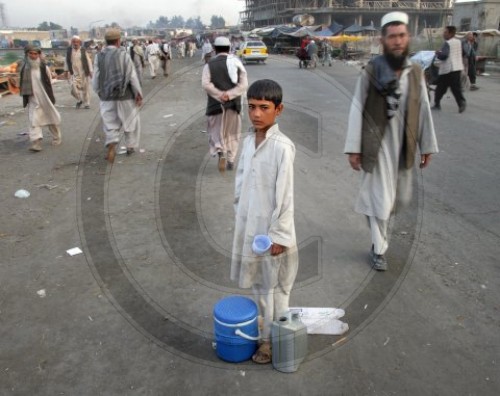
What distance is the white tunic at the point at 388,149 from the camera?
131 inches

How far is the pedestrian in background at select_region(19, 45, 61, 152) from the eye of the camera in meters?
7.44


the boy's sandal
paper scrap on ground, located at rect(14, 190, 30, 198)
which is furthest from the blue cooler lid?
paper scrap on ground, located at rect(14, 190, 30, 198)

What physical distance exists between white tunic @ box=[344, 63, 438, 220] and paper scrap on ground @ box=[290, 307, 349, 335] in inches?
34.6

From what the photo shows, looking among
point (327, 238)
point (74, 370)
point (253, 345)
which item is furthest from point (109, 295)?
point (327, 238)

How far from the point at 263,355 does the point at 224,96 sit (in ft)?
12.8

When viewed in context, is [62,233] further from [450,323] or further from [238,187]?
[450,323]

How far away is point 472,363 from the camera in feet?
8.42

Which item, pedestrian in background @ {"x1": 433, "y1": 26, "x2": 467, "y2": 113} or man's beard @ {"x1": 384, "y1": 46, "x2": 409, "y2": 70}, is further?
pedestrian in background @ {"x1": 433, "y1": 26, "x2": 467, "y2": 113}

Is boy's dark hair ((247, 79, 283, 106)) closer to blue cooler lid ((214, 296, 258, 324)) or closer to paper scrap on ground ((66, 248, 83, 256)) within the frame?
blue cooler lid ((214, 296, 258, 324))

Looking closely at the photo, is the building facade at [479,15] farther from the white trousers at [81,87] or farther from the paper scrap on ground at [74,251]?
the paper scrap on ground at [74,251]

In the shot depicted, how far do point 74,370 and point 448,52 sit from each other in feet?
32.2

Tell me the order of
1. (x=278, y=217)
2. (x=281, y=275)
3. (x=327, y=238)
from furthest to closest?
(x=327, y=238) < (x=281, y=275) < (x=278, y=217)

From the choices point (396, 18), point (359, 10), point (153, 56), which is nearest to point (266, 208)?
point (396, 18)

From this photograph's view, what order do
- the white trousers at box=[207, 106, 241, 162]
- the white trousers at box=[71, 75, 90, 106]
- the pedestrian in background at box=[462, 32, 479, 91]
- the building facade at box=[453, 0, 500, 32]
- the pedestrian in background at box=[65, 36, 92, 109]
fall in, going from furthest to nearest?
the building facade at box=[453, 0, 500, 32], the pedestrian in background at box=[462, 32, 479, 91], the white trousers at box=[71, 75, 90, 106], the pedestrian in background at box=[65, 36, 92, 109], the white trousers at box=[207, 106, 241, 162]
